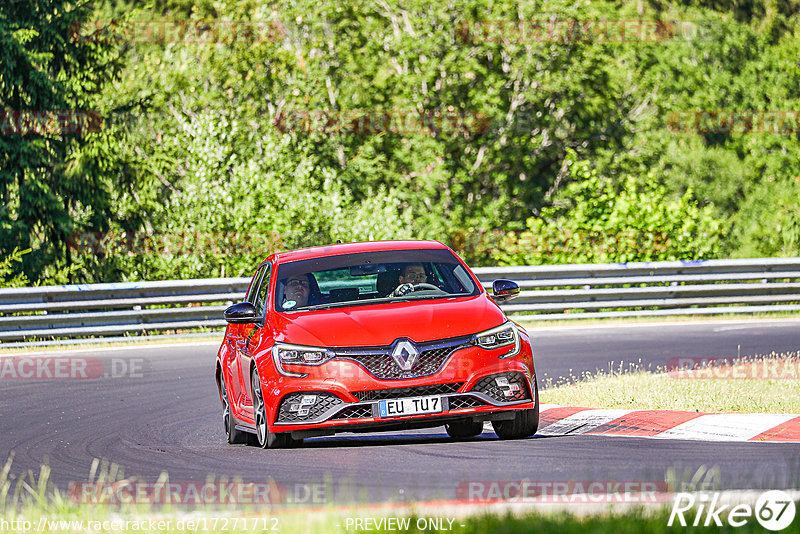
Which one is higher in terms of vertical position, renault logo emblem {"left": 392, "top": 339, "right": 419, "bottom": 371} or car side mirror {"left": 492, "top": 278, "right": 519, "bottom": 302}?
car side mirror {"left": 492, "top": 278, "right": 519, "bottom": 302}

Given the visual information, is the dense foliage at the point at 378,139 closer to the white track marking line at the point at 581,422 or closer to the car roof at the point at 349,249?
the car roof at the point at 349,249

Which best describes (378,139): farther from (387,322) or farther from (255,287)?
(387,322)

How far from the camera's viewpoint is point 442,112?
41.2 metres

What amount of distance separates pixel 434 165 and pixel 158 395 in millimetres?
28765

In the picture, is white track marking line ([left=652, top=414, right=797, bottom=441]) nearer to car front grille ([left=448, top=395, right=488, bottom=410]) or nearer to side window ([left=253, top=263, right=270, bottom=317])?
car front grille ([left=448, top=395, right=488, bottom=410])

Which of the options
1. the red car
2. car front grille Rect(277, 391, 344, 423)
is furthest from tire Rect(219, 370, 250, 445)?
car front grille Rect(277, 391, 344, 423)

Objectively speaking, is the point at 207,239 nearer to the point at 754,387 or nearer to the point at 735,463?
the point at 754,387

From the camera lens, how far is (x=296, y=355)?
28.7 ft

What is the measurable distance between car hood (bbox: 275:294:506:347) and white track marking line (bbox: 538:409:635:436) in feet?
4.10

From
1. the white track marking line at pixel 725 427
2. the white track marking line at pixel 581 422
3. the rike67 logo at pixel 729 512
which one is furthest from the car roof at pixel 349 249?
the rike67 logo at pixel 729 512

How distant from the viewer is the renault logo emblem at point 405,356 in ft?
27.8

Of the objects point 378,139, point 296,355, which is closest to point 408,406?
point 296,355

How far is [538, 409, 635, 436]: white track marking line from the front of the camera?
9.76 meters

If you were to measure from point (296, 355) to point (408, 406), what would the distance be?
35.3 inches
